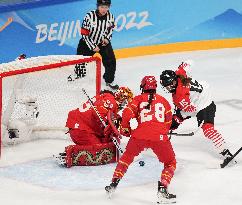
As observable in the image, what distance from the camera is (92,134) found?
251 inches

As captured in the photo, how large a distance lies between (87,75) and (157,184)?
1.67 metres

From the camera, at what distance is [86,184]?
5.91m

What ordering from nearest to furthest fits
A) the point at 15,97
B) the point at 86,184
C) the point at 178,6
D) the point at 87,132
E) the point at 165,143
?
the point at 165,143 < the point at 86,184 < the point at 87,132 < the point at 15,97 < the point at 178,6

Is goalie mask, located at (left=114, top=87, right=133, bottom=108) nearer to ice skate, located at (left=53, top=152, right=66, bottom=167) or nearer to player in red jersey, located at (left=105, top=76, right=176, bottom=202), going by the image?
ice skate, located at (left=53, top=152, right=66, bottom=167)

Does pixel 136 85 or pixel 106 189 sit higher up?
pixel 136 85

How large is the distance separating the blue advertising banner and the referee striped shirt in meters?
0.72

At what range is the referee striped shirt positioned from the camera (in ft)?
28.0

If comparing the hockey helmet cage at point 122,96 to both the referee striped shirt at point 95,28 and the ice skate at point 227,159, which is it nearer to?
the ice skate at point 227,159

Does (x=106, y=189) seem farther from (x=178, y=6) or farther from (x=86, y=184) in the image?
(x=178, y=6)

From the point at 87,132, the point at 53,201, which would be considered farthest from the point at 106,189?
the point at 87,132

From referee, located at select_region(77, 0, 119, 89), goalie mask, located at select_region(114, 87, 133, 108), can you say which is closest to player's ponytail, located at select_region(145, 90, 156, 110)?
goalie mask, located at select_region(114, 87, 133, 108)

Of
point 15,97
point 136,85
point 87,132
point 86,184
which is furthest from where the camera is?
point 136,85

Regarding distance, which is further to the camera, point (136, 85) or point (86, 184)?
point (136, 85)

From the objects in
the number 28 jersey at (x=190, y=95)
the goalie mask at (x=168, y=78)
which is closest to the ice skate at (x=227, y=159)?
the number 28 jersey at (x=190, y=95)
